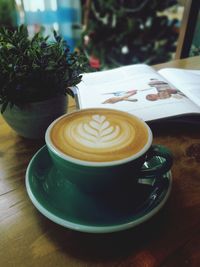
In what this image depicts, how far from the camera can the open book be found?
0.57 metres

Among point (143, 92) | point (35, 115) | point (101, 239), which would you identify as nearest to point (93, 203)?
point (101, 239)

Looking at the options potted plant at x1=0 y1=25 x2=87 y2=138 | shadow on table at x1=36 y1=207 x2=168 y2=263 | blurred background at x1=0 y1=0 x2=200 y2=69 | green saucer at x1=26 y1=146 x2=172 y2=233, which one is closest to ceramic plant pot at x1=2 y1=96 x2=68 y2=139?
potted plant at x1=0 y1=25 x2=87 y2=138

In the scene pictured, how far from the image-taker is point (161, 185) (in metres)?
0.36

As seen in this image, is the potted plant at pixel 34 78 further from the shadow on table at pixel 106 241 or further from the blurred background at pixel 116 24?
the blurred background at pixel 116 24

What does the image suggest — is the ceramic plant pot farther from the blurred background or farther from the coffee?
the blurred background

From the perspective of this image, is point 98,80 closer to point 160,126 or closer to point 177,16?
point 160,126

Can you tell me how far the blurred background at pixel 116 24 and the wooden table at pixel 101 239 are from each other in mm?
1481

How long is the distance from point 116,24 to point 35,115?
61.7 inches

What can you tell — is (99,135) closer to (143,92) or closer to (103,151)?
(103,151)

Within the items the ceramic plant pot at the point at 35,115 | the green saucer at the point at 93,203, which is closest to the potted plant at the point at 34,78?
the ceramic plant pot at the point at 35,115

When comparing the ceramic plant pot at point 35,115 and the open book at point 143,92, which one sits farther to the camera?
the open book at point 143,92

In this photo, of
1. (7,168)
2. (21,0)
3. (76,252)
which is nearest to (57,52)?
(7,168)

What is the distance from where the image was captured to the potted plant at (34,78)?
0.42 metres

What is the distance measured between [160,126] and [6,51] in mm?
354
